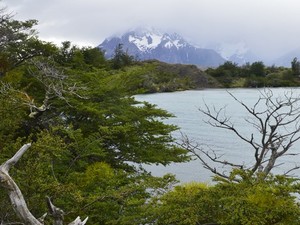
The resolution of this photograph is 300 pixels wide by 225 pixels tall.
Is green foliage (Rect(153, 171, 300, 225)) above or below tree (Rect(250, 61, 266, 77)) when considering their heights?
below

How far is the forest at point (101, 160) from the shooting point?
282 inches

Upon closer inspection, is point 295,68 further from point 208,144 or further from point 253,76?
point 208,144

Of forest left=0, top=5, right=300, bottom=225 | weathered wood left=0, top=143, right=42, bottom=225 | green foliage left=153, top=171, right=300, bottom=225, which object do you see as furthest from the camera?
forest left=0, top=5, right=300, bottom=225

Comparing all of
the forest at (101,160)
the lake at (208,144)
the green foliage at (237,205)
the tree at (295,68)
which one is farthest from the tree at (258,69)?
the green foliage at (237,205)

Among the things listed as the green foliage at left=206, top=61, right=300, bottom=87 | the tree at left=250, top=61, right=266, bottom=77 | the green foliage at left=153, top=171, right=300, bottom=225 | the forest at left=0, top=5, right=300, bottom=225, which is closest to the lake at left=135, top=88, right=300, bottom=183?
the forest at left=0, top=5, right=300, bottom=225

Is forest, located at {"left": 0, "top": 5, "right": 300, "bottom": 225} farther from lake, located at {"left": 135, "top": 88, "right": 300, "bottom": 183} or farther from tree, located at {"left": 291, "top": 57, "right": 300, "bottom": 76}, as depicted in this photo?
tree, located at {"left": 291, "top": 57, "right": 300, "bottom": 76}

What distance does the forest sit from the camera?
7.16 m

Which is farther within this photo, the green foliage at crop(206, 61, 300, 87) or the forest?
the green foliage at crop(206, 61, 300, 87)

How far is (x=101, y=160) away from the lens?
14.8 metres

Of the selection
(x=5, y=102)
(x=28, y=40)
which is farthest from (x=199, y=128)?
(x=5, y=102)

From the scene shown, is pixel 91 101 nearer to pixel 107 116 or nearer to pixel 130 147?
pixel 107 116

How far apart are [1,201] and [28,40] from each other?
1328 centimetres

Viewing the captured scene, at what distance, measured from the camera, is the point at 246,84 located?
80.2 meters

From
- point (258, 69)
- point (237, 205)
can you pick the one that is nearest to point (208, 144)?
point (237, 205)
